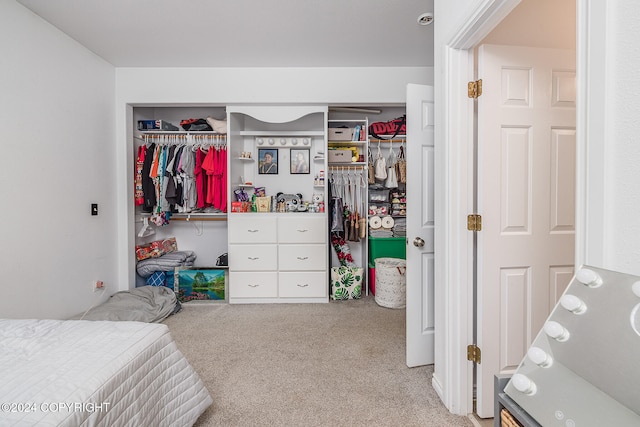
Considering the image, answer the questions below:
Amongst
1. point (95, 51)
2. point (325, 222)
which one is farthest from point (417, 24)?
point (95, 51)

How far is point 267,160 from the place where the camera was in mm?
3713

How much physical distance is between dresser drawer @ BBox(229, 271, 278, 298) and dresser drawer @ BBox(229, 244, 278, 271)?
67 mm

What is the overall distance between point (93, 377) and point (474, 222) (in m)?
1.66

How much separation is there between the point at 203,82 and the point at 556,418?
11.9 ft

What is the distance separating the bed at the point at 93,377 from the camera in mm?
810

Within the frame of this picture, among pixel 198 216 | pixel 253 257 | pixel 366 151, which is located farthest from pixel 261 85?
pixel 253 257

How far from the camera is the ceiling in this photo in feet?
7.21

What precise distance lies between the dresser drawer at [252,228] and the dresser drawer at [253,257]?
0.08 meters

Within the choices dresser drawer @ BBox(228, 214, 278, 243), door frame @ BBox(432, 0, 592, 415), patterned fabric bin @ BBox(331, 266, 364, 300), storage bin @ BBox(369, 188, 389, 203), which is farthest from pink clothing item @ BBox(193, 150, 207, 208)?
door frame @ BBox(432, 0, 592, 415)

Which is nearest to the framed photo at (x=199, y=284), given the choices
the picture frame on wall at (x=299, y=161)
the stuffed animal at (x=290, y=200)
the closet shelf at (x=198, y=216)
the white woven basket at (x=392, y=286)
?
the closet shelf at (x=198, y=216)

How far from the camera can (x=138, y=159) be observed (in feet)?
11.1

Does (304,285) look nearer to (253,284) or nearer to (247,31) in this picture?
(253,284)

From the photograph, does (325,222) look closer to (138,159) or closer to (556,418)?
(138,159)

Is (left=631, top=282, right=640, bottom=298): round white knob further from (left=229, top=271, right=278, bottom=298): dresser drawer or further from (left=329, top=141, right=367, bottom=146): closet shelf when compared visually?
(left=329, top=141, right=367, bottom=146): closet shelf
